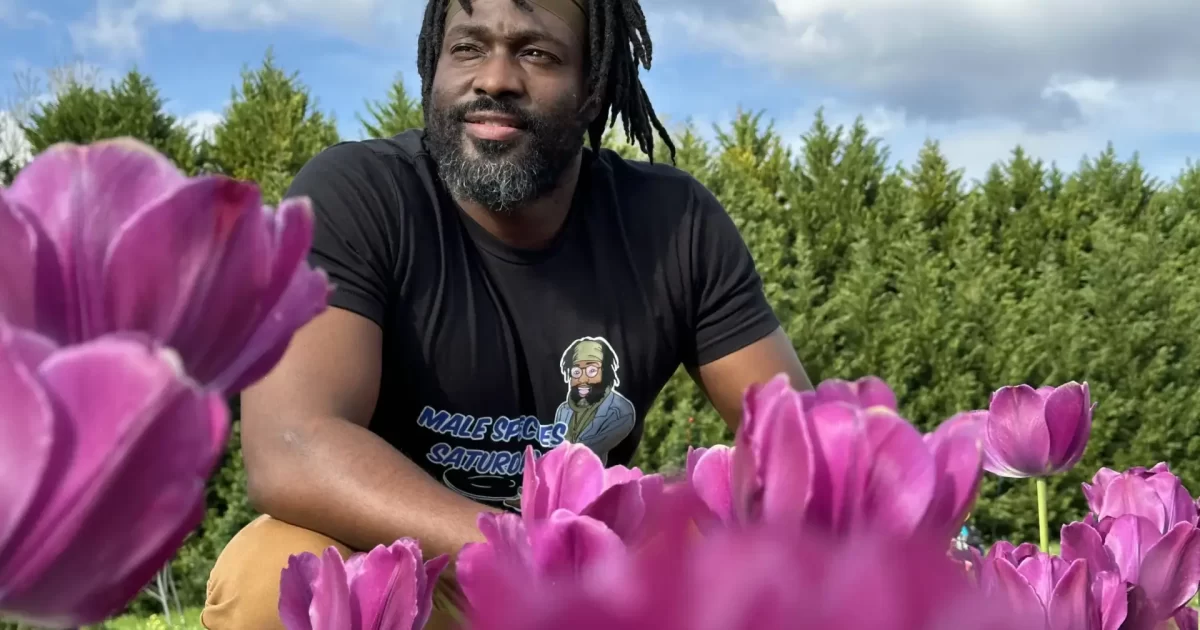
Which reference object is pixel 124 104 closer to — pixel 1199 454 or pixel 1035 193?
pixel 1035 193

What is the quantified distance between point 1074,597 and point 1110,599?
0.20 ft

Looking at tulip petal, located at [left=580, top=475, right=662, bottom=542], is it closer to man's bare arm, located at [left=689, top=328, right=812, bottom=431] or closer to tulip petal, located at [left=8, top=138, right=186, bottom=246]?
tulip petal, located at [left=8, top=138, right=186, bottom=246]

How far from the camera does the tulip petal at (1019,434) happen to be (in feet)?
3.31

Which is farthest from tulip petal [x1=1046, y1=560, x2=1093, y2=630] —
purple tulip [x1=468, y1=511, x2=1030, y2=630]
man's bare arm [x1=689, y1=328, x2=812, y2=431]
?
man's bare arm [x1=689, y1=328, x2=812, y2=431]

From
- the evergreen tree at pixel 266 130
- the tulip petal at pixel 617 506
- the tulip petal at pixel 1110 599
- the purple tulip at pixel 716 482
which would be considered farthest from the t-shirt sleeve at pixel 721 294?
the evergreen tree at pixel 266 130

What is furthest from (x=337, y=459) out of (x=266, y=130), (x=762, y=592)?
(x=266, y=130)

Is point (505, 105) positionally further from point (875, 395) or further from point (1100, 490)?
point (875, 395)

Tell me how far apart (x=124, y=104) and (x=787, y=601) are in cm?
753

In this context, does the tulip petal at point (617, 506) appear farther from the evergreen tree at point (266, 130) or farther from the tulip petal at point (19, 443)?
the evergreen tree at point (266, 130)

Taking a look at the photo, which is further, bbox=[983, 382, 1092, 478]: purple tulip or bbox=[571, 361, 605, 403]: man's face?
bbox=[571, 361, 605, 403]: man's face

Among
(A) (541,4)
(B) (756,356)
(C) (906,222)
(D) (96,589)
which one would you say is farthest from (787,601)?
(C) (906,222)

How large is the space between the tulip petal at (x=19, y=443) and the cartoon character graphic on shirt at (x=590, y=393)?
1865 millimetres

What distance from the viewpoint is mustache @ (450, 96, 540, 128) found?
7.28 feet

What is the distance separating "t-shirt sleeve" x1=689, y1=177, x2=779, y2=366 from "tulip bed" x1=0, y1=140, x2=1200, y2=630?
74.1 inches
